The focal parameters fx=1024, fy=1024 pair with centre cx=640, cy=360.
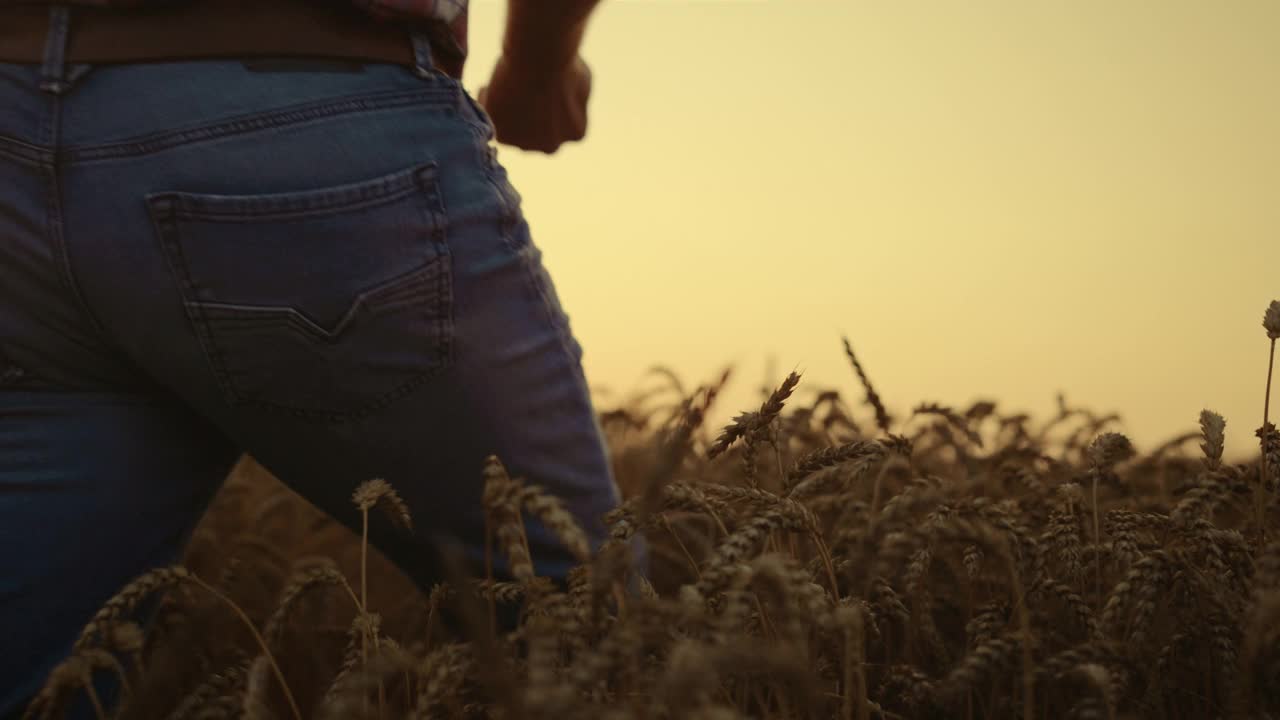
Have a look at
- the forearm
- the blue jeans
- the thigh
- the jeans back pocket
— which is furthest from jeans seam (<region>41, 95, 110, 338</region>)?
the forearm

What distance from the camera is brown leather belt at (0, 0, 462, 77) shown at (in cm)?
111

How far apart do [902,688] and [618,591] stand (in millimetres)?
601

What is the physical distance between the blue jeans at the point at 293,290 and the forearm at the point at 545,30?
0.38 m

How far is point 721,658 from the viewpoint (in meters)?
0.65

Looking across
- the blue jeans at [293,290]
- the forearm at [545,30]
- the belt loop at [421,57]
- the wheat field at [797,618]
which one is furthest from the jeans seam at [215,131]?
the forearm at [545,30]

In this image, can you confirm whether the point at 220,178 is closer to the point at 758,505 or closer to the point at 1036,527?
the point at 758,505

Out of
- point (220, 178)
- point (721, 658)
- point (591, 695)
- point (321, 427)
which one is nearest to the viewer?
point (721, 658)

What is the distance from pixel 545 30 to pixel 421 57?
1.48ft

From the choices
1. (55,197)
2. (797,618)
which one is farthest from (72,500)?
(797,618)

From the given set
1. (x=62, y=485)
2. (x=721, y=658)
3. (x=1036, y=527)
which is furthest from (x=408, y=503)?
(x=1036, y=527)

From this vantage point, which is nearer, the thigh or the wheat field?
the wheat field

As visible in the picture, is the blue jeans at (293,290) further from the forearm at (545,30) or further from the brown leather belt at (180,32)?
the forearm at (545,30)

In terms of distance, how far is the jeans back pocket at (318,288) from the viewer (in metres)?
1.09

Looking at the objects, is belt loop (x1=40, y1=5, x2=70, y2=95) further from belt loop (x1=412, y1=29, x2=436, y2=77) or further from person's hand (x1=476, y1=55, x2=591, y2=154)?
person's hand (x1=476, y1=55, x2=591, y2=154)
